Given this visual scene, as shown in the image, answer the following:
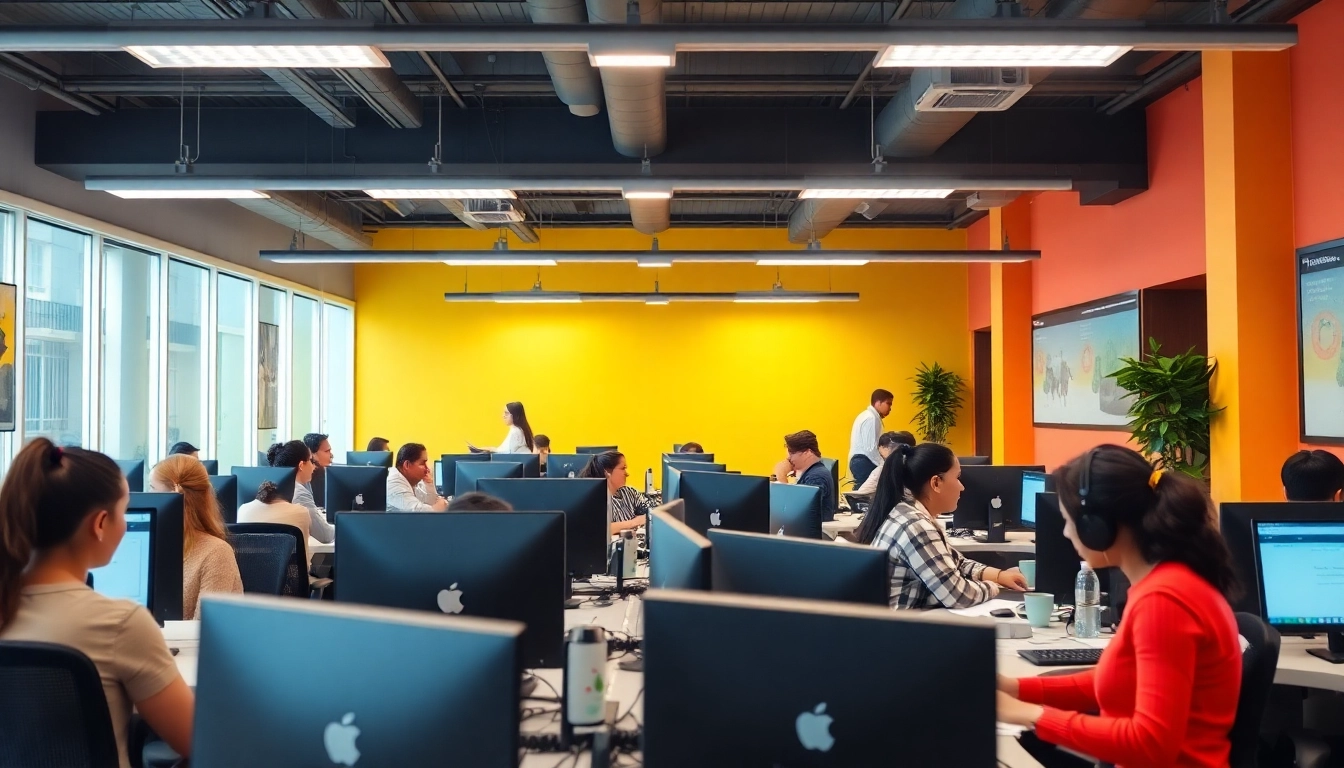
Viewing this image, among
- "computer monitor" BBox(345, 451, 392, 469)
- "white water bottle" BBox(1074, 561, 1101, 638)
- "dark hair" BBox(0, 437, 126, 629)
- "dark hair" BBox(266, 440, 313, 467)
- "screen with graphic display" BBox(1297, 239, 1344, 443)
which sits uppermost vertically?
"screen with graphic display" BBox(1297, 239, 1344, 443)

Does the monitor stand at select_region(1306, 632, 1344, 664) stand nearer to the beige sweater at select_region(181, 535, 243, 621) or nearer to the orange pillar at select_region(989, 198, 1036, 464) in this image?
the beige sweater at select_region(181, 535, 243, 621)

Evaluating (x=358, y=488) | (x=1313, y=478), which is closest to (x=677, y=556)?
(x=1313, y=478)

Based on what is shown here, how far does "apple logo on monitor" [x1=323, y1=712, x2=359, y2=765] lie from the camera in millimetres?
1365

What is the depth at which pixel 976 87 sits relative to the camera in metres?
4.95

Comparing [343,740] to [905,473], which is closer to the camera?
[343,740]

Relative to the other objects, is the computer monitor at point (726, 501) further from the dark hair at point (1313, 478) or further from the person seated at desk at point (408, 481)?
the person seated at desk at point (408, 481)

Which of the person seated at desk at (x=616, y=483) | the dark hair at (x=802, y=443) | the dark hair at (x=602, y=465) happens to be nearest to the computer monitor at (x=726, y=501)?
the person seated at desk at (x=616, y=483)

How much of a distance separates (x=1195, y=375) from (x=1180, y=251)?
1.52m

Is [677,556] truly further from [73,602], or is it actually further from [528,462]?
[528,462]

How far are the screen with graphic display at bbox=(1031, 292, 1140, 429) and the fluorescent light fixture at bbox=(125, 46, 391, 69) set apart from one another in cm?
573

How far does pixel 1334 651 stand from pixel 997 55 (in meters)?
2.53

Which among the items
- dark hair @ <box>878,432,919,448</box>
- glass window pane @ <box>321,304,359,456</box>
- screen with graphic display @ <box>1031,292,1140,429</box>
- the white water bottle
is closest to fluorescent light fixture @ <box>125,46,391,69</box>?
the white water bottle

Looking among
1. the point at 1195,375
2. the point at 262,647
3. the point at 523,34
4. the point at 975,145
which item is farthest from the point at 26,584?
the point at 975,145

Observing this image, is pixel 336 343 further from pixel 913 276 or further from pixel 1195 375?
pixel 1195 375
